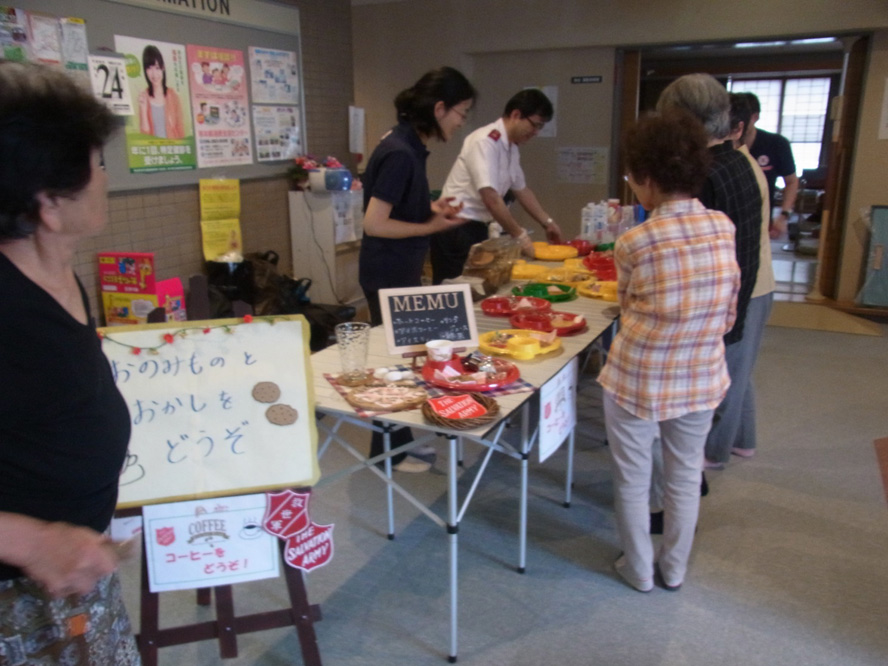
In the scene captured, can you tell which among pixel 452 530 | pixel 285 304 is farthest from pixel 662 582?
pixel 285 304

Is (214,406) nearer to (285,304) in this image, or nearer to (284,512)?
(284,512)

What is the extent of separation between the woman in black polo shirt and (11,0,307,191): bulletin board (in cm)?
154

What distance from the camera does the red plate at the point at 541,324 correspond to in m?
2.31

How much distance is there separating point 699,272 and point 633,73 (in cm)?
417

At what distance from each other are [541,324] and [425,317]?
44 centimetres

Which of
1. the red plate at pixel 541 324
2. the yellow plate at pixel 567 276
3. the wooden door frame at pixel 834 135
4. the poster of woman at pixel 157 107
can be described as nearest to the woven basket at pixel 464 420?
the red plate at pixel 541 324

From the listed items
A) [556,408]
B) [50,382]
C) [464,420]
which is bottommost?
[556,408]

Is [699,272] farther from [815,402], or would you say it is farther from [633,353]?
[815,402]

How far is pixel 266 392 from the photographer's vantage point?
5.21 ft

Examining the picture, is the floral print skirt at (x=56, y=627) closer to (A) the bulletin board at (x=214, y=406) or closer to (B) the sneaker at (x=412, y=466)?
(A) the bulletin board at (x=214, y=406)

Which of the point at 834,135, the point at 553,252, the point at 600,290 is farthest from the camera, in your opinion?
the point at 834,135

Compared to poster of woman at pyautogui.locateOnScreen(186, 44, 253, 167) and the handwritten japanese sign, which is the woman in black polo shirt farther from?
poster of woman at pyautogui.locateOnScreen(186, 44, 253, 167)

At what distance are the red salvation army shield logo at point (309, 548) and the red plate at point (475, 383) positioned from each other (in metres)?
0.47

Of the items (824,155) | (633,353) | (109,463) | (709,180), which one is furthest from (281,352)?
(824,155)
